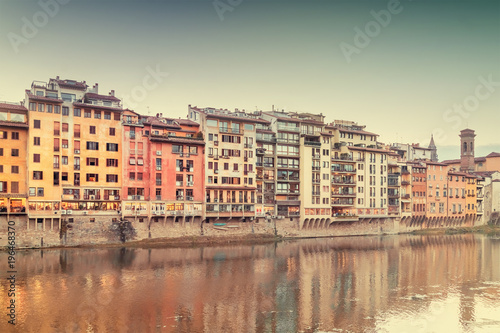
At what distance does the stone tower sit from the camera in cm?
15875

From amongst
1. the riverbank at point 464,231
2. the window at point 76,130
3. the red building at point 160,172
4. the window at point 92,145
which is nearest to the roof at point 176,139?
the red building at point 160,172

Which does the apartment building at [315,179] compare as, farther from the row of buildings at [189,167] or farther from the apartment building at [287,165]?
the apartment building at [287,165]

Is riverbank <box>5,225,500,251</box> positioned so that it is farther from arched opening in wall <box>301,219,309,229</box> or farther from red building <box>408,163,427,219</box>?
red building <box>408,163,427,219</box>

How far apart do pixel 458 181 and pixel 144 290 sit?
380 ft

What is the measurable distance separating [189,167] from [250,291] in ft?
144

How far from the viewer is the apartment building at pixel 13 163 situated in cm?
7506

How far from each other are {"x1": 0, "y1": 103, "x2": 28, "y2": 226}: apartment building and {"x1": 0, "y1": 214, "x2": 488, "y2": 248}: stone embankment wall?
2.64 meters

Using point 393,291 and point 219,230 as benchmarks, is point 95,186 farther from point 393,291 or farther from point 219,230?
point 393,291

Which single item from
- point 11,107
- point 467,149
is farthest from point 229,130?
point 467,149

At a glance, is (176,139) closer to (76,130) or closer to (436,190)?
(76,130)

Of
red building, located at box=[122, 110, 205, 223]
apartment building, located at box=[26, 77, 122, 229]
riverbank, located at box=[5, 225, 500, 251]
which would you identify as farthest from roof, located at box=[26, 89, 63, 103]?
riverbank, located at box=[5, 225, 500, 251]

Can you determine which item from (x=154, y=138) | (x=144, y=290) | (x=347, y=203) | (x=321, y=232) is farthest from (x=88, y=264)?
(x=347, y=203)

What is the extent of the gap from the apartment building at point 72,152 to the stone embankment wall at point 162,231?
1.69 m

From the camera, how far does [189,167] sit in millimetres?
91500
